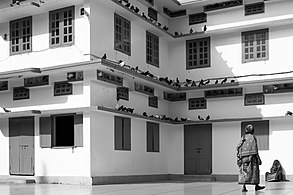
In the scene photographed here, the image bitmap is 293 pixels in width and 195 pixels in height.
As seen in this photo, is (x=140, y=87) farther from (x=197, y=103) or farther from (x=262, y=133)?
(x=262, y=133)

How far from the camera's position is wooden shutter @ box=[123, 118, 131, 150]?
19359mm

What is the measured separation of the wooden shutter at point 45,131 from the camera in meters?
18.6

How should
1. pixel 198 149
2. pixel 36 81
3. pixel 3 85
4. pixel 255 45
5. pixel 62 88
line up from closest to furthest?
pixel 62 88, pixel 36 81, pixel 3 85, pixel 255 45, pixel 198 149

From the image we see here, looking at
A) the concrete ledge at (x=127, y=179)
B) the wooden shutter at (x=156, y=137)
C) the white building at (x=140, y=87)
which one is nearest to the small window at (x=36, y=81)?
the white building at (x=140, y=87)

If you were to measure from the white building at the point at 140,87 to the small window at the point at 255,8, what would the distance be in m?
0.05

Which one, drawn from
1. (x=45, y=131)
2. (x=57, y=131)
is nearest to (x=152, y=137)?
(x=57, y=131)

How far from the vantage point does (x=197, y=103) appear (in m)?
22.9

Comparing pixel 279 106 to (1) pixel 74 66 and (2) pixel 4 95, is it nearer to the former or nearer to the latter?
(1) pixel 74 66

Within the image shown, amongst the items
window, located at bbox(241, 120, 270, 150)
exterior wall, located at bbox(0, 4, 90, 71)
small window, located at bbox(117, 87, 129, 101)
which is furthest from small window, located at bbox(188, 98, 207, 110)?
exterior wall, located at bbox(0, 4, 90, 71)

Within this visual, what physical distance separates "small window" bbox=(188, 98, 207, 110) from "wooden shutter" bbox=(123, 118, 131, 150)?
14.4 ft

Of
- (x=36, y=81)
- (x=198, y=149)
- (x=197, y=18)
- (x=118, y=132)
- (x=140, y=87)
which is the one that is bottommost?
(x=198, y=149)

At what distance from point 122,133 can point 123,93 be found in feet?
5.51

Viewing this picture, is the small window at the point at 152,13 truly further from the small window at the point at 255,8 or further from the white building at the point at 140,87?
the small window at the point at 255,8

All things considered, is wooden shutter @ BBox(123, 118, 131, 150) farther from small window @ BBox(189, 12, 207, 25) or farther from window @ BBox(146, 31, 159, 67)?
small window @ BBox(189, 12, 207, 25)
